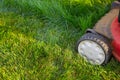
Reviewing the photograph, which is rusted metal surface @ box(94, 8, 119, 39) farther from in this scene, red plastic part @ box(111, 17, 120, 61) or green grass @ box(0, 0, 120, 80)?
green grass @ box(0, 0, 120, 80)

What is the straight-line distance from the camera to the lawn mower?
1612mm

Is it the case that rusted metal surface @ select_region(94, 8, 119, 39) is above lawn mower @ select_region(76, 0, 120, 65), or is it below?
above

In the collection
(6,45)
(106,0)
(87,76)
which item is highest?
(106,0)

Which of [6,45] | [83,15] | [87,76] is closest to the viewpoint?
[87,76]

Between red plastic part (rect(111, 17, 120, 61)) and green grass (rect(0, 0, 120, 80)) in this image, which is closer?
red plastic part (rect(111, 17, 120, 61))

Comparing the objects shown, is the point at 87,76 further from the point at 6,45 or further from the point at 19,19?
the point at 19,19

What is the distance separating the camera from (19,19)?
6.71 ft

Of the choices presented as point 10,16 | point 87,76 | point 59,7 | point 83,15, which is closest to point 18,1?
point 10,16

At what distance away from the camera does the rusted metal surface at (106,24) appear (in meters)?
1.65

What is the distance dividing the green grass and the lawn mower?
60mm

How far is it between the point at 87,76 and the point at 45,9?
57cm

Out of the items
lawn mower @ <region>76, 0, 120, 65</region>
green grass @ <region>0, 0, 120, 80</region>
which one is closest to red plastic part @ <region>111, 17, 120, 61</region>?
lawn mower @ <region>76, 0, 120, 65</region>

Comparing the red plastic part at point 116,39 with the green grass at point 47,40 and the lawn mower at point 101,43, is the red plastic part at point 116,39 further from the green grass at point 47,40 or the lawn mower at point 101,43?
the green grass at point 47,40

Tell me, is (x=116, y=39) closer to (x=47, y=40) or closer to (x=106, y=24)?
(x=106, y=24)
